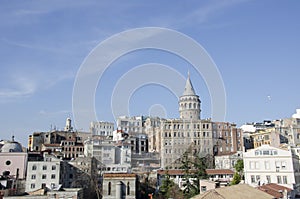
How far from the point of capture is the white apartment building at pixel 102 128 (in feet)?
279

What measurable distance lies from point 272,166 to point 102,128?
55728 mm

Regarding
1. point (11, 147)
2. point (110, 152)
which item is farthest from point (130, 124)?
point (11, 147)

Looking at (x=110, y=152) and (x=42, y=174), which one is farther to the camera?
(x=110, y=152)

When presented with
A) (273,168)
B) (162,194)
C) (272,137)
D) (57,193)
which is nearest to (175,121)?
(272,137)

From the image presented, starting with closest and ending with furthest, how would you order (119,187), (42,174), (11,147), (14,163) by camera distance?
(119,187), (42,174), (14,163), (11,147)

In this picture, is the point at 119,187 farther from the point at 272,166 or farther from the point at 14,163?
the point at 14,163

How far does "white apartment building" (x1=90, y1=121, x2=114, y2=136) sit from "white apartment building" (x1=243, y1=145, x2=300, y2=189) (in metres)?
51.2

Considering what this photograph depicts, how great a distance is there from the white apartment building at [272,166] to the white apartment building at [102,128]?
51.2m

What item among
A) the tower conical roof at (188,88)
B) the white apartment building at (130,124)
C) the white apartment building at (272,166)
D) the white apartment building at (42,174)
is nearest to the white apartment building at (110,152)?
the white apartment building at (42,174)

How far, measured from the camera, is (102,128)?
8631cm

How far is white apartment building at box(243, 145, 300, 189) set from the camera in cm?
3734

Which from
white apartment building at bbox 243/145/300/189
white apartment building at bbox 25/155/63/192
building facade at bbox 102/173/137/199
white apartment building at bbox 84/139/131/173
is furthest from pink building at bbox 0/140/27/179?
white apartment building at bbox 243/145/300/189

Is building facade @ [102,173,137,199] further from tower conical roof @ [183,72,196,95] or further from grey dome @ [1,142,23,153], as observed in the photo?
tower conical roof @ [183,72,196,95]

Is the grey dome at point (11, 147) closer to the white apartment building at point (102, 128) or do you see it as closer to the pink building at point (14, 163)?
the pink building at point (14, 163)
